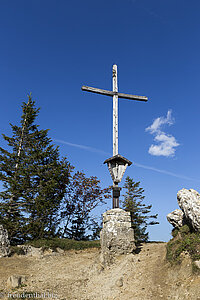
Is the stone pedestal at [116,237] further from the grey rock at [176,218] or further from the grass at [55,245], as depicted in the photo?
the grass at [55,245]

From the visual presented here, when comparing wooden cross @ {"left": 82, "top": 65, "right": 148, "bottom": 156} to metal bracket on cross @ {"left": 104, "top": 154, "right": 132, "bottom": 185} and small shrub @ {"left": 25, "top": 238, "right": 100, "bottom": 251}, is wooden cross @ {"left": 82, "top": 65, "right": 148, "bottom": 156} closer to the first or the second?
metal bracket on cross @ {"left": 104, "top": 154, "right": 132, "bottom": 185}

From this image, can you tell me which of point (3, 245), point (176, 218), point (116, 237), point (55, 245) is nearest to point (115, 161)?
point (116, 237)

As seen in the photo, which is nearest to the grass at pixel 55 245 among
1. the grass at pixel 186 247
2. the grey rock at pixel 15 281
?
the grey rock at pixel 15 281

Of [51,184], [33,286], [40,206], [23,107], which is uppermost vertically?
[23,107]

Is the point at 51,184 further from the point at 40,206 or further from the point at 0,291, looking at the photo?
the point at 0,291

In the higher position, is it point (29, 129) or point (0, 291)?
point (29, 129)

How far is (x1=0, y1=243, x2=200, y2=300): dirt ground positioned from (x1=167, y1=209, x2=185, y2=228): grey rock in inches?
55.7

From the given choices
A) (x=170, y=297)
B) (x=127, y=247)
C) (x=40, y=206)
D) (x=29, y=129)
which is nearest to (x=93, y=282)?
(x=127, y=247)

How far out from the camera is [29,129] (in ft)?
57.0

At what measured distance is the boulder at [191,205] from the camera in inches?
273

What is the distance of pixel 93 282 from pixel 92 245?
5781mm

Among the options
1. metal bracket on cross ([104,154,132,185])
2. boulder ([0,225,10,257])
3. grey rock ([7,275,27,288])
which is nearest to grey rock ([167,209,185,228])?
metal bracket on cross ([104,154,132,185])

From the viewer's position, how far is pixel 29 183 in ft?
48.0

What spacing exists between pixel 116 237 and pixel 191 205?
3.51m
